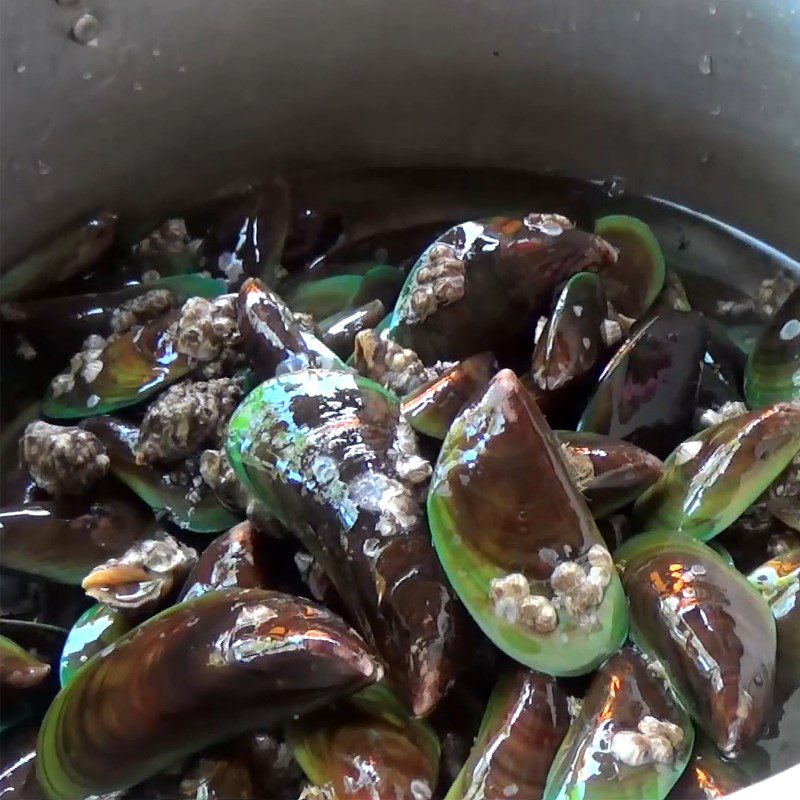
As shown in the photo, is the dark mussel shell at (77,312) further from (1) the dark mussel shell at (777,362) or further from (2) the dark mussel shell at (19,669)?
(1) the dark mussel shell at (777,362)

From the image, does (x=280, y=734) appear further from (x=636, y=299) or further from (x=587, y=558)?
(x=636, y=299)

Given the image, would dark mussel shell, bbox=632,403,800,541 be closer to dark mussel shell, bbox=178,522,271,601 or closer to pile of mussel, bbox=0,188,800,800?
pile of mussel, bbox=0,188,800,800

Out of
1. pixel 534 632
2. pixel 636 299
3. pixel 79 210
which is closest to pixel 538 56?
pixel 636 299

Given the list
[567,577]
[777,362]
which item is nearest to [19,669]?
[567,577]

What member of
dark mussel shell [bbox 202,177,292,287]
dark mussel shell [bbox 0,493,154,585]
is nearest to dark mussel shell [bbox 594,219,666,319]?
dark mussel shell [bbox 202,177,292,287]

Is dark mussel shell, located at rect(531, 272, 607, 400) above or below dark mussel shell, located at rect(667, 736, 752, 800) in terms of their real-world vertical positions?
above

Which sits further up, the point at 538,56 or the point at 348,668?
the point at 538,56

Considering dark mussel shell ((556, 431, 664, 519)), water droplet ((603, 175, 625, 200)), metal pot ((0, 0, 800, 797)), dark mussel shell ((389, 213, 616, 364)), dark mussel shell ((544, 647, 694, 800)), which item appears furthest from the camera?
water droplet ((603, 175, 625, 200))
